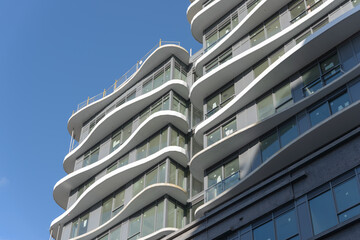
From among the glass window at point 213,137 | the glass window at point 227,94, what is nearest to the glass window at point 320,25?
the glass window at point 227,94

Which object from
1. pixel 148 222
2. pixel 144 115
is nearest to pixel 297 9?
pixel 144 115

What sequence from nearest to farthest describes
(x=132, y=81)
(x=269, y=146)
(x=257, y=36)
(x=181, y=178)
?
(x=269, y=146), (x=181, y=178), (x=257, y=36), (x=132, y=81)

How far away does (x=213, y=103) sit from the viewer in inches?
1465

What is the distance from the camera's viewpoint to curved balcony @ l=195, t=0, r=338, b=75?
32.9 metres

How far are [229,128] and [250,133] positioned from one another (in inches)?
95.8

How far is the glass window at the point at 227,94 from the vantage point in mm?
36219

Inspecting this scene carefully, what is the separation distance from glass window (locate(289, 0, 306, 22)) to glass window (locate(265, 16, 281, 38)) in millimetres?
1057

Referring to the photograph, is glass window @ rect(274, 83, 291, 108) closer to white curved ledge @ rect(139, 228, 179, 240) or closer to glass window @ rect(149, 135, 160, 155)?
white curved ledge @ rect(139, 228, 179, 240)

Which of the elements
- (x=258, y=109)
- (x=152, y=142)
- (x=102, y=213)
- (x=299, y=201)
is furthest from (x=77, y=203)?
(x=299, y=201)

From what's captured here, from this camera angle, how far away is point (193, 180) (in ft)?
121

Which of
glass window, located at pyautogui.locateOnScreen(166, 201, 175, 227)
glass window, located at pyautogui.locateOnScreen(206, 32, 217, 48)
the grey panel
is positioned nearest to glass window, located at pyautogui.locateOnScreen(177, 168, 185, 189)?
glass window, located at pyautogui.locateOnScreen(166, 201, 175, 227)

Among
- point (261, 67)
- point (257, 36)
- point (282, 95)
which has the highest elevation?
point (257, 36)

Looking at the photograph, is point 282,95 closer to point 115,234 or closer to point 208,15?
point 208,15

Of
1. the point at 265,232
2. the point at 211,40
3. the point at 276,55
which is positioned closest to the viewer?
the point at 265,232
